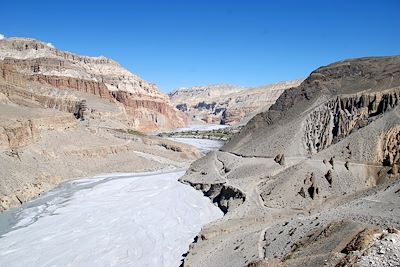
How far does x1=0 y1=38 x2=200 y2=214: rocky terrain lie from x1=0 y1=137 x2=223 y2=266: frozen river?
3534 millimetres

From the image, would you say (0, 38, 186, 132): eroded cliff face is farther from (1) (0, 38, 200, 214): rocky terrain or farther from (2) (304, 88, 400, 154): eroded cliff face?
(2) (304, 88, 400, 154): eroded cliff face

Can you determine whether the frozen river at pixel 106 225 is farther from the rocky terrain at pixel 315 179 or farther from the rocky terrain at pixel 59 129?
the rocky terrain at pixel 59 129

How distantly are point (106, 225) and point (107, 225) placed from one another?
3.1 inches

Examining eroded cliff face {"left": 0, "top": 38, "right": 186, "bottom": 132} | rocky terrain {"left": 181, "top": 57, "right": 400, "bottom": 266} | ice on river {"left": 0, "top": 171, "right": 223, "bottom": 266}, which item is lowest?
ice on river {"left": 0, "top": 171, "right": 223, "bottom": 266}

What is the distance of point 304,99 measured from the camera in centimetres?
5781

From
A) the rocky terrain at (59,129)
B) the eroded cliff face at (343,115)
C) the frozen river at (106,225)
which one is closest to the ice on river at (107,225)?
the frozen river at (106,225)

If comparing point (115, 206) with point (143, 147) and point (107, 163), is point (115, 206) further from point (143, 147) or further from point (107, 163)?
point (143, 147)

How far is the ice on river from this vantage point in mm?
29297

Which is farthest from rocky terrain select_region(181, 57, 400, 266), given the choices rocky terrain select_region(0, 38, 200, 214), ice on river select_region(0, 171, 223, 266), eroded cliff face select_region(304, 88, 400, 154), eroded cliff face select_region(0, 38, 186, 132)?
eroded cliff face select_region(0, 38, 186, 132)

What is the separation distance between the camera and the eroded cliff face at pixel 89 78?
11350 centimetres

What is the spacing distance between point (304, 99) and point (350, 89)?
649 centimetres

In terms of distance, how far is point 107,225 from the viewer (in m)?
36.2

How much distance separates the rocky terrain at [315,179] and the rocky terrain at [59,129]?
1569 centimetres

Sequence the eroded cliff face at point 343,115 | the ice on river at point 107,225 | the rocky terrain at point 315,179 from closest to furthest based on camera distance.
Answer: the rocky terrain at point 315,179 < the ice on river at point 107,225 < the eroded cliff face at point 343,115
